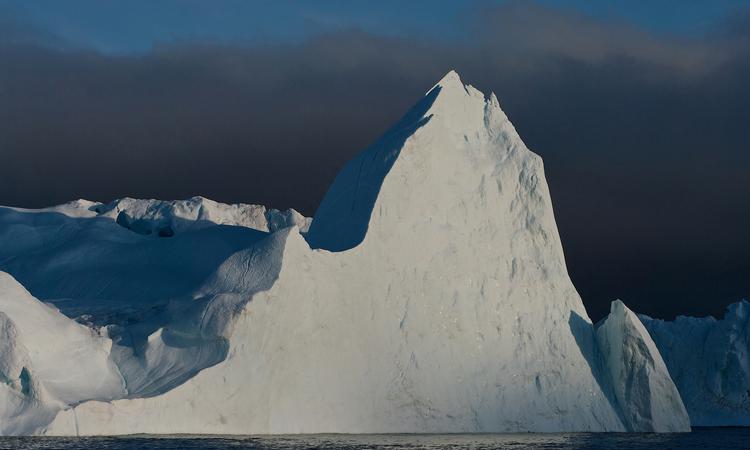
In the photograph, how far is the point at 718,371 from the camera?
49.4 metres

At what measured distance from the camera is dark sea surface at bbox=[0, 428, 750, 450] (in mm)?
27891

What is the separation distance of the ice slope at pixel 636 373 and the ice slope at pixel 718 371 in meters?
11.6

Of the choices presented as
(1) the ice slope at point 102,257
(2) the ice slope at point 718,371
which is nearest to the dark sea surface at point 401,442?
(1) the ice slope at point 102,257

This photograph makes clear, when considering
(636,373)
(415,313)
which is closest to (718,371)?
(636,373)

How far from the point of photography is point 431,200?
121 ft

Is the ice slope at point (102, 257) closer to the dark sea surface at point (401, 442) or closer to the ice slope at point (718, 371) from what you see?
the dark sea surface at point (401, 442)

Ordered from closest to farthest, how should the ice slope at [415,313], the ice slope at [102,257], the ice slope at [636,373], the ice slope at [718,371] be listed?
the ice slope at [415,313] < the ice slope at [636,373] < the ice slope at [102,257] < the ice slope at [718,371]

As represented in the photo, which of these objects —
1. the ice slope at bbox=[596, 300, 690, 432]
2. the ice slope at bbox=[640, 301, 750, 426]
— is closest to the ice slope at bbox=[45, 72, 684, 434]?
the ice slope at bbox=[596, 300, 690, 432]

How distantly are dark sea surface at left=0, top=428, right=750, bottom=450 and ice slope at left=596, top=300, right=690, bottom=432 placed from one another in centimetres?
Result: 56

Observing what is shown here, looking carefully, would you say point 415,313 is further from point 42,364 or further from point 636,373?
point 42,364

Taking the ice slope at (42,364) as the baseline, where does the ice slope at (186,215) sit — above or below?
above

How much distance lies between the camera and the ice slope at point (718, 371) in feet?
161

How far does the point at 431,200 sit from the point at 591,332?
643 cm

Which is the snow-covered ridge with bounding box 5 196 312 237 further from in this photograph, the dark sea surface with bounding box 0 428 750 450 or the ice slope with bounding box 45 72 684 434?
the dark sea surface with bounding box 0 428 750 450
